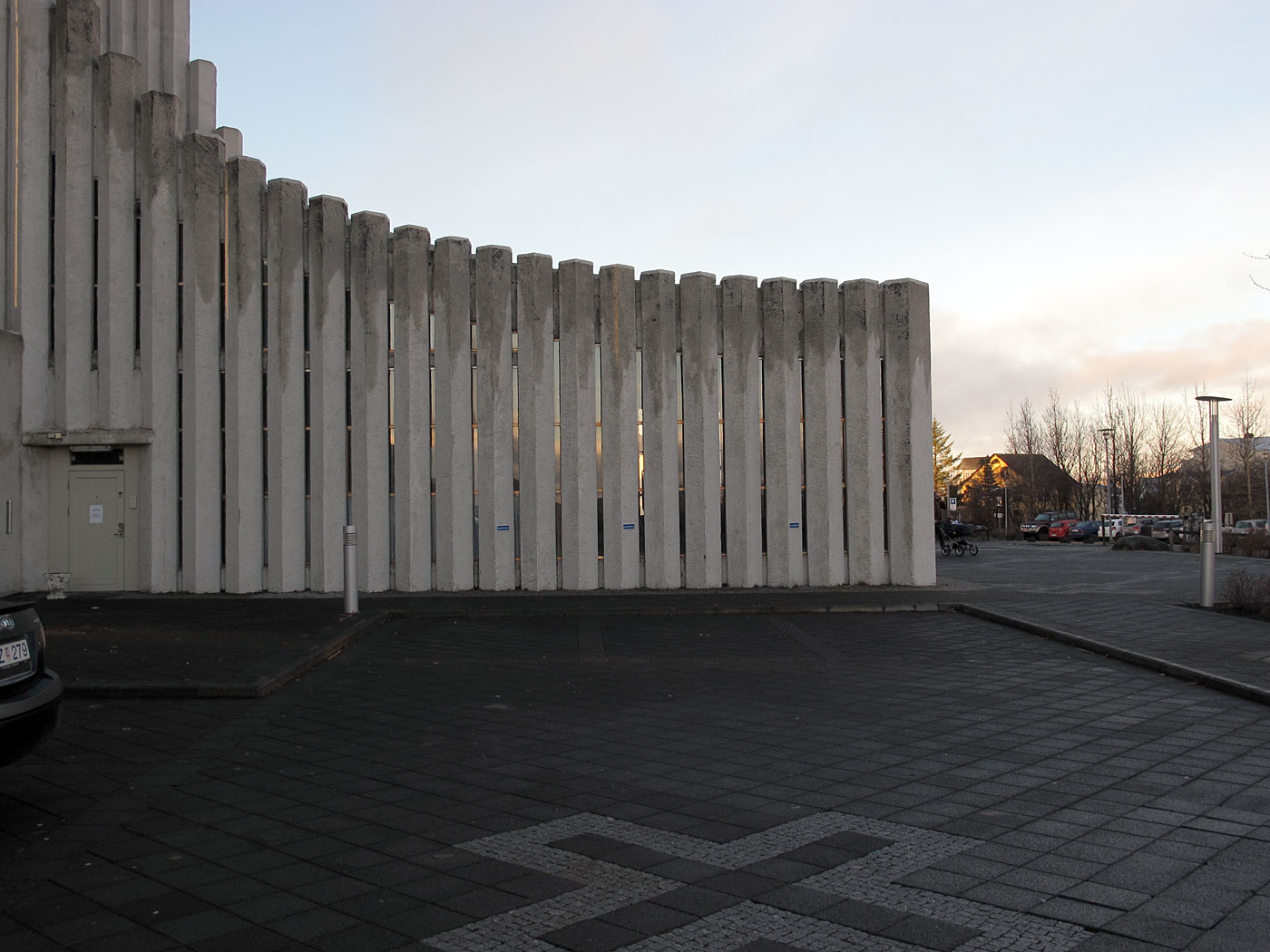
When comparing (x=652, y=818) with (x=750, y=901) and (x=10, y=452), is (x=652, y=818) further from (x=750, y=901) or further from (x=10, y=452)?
(x=10, y=452)

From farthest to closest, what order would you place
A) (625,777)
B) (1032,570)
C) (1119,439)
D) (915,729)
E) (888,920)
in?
(1119,439) < (1032,570) < (915,729) < (625,777) < (888,920)

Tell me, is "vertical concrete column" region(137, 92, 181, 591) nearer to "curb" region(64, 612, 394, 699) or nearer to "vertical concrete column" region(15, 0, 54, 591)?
"vertical concrete column" region(15, 0, 54, 591)

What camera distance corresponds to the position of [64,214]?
58.7ft

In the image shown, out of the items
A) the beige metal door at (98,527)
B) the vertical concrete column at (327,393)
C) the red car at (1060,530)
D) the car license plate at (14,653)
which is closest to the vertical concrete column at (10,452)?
the beige metal door at (98,527)

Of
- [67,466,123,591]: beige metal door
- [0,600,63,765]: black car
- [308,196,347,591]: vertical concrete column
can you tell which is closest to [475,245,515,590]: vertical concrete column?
[308,196,347,591]: vertical concrete column

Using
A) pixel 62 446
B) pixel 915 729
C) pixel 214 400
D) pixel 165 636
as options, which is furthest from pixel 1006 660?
pixel 62 446

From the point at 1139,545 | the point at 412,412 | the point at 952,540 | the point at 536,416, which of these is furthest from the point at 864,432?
the point at 1139,545

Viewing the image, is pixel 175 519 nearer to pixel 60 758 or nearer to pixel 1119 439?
pixel 60 758

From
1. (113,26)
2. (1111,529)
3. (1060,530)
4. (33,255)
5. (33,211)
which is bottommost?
(1060,530)

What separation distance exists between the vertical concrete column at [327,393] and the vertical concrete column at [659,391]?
5.53m

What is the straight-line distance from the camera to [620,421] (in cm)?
1953

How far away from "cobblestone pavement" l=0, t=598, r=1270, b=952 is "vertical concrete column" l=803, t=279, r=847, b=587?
991cm

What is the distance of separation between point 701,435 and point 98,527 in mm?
10914

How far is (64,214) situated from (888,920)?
61.5 ft
